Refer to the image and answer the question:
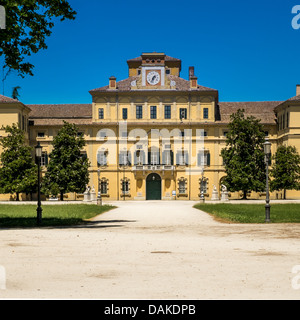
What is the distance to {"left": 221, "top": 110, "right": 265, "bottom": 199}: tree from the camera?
186 ft

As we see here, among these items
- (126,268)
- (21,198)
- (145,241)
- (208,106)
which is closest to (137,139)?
(208,106)

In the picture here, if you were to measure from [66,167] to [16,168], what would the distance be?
549 cm

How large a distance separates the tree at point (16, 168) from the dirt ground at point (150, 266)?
41.7m

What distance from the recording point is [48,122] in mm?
68312

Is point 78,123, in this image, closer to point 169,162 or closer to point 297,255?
point 169,162

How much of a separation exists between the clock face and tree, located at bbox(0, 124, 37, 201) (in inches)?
717

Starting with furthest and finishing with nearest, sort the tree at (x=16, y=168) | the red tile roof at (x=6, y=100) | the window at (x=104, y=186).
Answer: the window at (x=104, y=186) → the red tile roof at (x=6, y=100) → the tree at (x=16, y=168)

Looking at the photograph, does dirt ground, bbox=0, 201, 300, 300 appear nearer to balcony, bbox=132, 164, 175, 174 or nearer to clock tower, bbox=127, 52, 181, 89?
balcony, bbox=132, 164, 175, 174

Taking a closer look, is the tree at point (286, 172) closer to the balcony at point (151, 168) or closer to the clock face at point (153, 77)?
the balcony at point (151, 168)

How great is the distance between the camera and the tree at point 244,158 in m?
56.8

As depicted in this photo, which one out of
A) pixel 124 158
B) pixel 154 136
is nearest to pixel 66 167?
pixel 124 158
